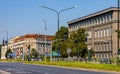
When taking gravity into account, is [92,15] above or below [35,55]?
above

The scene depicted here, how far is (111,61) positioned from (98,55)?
55.2m

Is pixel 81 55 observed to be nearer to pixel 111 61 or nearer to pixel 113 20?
pixel 113 20

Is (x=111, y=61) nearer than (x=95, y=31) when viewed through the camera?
Yes

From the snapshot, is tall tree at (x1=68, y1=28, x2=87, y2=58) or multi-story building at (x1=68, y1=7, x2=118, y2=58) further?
multi-story building at (x1=68, y1=7, x2=118, y2=58)

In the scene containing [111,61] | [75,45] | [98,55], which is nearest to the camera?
[111,61]

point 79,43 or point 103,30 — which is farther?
point 103,30

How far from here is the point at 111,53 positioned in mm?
118562

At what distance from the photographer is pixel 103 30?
129m

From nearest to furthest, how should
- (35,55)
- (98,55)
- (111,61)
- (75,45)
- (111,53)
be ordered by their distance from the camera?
(111,61), (75,45), (111,53), (98,55), (35,55)

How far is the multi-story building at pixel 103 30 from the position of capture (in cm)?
11988

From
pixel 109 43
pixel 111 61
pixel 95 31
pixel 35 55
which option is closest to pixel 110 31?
pixel 109 43

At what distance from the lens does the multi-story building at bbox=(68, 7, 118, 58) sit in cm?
11988

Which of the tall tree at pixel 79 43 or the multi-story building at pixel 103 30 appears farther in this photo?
the multi-story building at pixel 103 30

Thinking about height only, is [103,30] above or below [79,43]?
above
